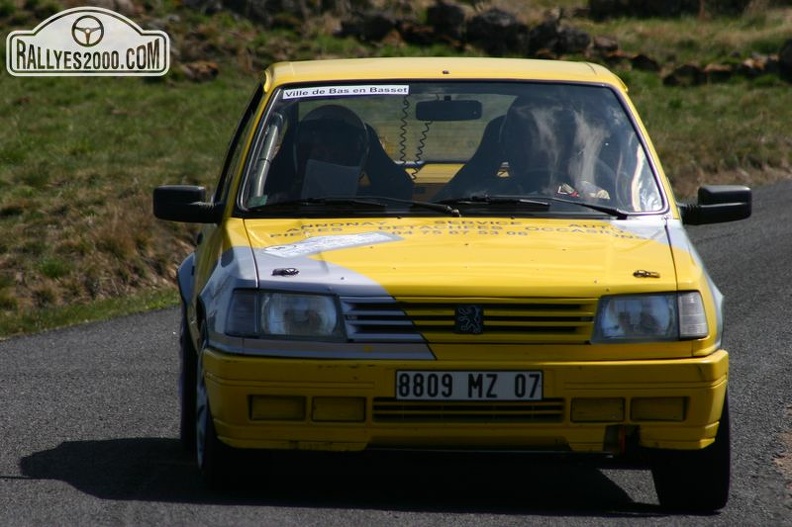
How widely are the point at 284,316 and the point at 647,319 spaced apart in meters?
1.21

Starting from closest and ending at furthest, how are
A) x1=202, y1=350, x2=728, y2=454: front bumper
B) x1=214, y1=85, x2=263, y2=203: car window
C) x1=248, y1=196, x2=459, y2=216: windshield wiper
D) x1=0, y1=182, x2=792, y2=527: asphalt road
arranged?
x1=202, y1=350, x2=728, y2=454: front bumper < x1=0, y1=182, x2=792, y2=527: asphalt road < x1=248, y1=196, x2=459, y2=216: windshield wiper < x1=214, y1=85, x2=263, y2=203: car window

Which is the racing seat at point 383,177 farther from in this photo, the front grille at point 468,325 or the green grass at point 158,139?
the green grass at point 158,139

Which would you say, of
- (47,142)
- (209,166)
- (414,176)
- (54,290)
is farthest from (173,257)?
(414,176)

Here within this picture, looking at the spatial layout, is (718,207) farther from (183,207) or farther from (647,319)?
(183,207)

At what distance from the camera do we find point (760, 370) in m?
9.15

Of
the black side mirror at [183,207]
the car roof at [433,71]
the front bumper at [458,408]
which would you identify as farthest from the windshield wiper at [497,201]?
the front bumper at [458,408]

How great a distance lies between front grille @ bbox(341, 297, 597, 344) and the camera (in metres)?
5.39

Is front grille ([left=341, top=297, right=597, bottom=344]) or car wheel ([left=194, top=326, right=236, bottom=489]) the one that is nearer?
front grille ([left=341, top=297, right=597, bottom=344])

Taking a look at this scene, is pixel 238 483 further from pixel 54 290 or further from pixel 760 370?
pixel 54 290

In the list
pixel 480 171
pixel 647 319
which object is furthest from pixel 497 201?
pixel 647 319

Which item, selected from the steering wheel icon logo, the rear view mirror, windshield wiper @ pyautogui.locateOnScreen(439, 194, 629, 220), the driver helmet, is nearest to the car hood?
windshield wiper @ pyautogui.locateOnScreen(439, 194, 629, 220)

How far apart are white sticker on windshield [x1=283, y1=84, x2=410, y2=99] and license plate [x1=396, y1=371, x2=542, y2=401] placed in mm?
1854

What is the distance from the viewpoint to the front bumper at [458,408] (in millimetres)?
5371

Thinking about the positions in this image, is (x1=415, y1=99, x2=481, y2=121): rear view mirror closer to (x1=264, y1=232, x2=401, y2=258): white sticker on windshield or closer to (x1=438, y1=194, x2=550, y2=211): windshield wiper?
(x1=438, y1=194, x2=550, y2=211): windshield wiper
